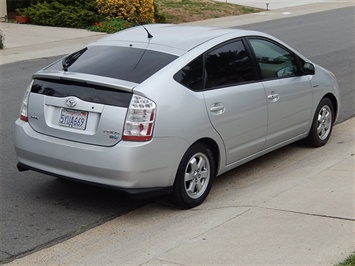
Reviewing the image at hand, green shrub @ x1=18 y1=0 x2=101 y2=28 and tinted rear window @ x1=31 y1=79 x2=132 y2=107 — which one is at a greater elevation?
tinted rear window @ x1=31 y1=79 x2=132 y2=107

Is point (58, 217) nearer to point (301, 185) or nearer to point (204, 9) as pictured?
point (301, 185)

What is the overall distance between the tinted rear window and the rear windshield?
20 centimetres

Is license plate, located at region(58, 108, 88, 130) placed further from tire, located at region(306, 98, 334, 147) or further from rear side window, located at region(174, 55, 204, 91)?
tire, located at region(306, 98, 334, 147)

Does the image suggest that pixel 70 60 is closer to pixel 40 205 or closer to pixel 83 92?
pixel 83 92

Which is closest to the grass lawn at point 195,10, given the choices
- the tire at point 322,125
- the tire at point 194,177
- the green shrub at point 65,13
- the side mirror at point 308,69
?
the green shrub at point 65,13

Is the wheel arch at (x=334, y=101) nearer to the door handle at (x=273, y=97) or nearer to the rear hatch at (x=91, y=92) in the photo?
the door handle at (x=273, y=97)

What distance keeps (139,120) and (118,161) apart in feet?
1.31

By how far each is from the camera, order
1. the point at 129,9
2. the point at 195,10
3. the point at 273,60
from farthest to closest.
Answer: the point at 195,10
the point at 129,9
the point at 273,60

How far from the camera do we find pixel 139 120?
6047 millimetres

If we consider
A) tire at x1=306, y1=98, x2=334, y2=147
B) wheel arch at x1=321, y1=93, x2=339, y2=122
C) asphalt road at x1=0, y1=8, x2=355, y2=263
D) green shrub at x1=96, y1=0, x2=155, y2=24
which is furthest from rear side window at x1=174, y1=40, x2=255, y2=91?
green shrub at x1=96, y1=0, x2=155, y2=24

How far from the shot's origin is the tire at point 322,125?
27.7 feet

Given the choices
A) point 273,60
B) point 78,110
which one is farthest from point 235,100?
point 78,110

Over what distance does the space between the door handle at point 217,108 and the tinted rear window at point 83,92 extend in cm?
92

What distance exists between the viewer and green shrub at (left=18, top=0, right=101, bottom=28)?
22.6 metres
